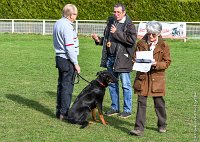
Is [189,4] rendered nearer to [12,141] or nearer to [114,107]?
[114,107]

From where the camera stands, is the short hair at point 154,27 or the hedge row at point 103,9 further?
the hedge row at point 103,9

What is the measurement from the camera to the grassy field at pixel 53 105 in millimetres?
7590

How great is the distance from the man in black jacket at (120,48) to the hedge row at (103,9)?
2334cm

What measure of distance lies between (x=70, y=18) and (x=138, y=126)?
6.99 ft

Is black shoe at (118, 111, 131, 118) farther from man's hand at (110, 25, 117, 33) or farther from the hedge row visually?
the hedge row

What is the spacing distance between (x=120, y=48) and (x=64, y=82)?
117cm

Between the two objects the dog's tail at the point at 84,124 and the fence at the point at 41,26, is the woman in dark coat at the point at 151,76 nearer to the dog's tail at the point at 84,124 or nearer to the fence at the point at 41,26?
the dog's tail at the point at 84,124

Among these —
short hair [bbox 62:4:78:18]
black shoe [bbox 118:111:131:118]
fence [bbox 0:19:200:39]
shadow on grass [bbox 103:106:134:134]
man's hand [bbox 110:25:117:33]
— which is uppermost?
fence [bbox 0:19:200:39]

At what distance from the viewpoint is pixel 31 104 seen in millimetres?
9953

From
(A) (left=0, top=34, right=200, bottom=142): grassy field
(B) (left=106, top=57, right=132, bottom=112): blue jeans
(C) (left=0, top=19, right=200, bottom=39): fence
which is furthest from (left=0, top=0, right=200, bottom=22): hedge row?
(B) (left=106, top=57, right=132, bottom=112): blue jeans

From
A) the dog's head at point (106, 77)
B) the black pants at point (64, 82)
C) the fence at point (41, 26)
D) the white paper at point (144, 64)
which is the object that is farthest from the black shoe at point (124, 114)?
the fence at point (41, 26)

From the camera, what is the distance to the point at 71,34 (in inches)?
322

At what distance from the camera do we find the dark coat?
7465 mm

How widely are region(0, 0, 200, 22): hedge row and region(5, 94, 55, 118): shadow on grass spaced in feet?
72.5
